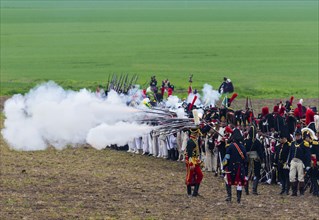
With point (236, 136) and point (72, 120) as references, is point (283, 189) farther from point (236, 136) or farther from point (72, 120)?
point (72, 120)

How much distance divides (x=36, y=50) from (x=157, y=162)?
187 feet

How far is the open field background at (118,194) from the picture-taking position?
1989cm

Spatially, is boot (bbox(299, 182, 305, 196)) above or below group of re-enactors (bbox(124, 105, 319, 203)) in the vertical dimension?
below

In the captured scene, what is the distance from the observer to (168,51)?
265 feet

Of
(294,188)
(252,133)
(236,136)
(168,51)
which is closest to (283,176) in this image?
(294,188)

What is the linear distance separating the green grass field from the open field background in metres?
24.4

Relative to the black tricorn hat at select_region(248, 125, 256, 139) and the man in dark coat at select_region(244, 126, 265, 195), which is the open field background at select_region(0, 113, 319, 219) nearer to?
the man in dark coat at select_region(244, 126, 265, 195)

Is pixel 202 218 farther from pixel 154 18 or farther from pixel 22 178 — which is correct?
pixel 154 18

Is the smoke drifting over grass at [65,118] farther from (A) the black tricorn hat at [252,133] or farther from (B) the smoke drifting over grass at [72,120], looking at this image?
(A) the black tricorn hat at [252,133]

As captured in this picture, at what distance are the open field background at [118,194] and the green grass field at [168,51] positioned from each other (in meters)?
24.4

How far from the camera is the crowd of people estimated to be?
21.5 metres

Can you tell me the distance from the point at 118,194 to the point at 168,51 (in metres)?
58.7

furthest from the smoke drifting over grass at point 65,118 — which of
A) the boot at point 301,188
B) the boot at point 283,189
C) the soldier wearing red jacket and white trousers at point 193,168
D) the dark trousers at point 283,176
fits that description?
the boot at point 301,188

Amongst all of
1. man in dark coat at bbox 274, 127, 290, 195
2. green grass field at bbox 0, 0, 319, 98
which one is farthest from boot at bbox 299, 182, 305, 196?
green grass field at bbox 0, 0, 319, 98
